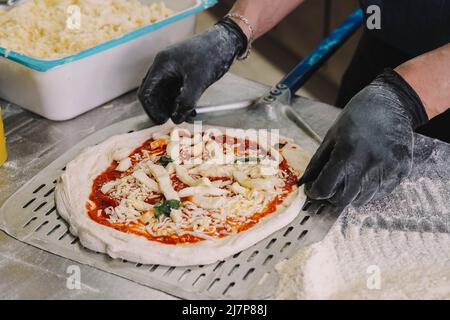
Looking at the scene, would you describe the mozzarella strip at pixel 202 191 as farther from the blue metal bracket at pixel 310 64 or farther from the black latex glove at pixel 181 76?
the blue metal bracket at pixel 310 64

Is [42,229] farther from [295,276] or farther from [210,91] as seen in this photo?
[210,91]

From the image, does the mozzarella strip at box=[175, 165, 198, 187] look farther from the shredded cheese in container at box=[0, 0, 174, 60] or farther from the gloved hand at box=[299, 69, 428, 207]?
the shredded cheese in container at box=[0, 0, 174, 60]

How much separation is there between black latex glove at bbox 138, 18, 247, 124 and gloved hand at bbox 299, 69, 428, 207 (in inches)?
17.4

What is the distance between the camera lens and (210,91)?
6.43 feet

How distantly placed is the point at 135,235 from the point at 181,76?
0.54 m

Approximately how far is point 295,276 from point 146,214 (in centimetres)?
37

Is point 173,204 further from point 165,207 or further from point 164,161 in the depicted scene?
point 164,161

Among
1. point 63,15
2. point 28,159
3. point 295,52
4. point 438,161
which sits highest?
point 63,15

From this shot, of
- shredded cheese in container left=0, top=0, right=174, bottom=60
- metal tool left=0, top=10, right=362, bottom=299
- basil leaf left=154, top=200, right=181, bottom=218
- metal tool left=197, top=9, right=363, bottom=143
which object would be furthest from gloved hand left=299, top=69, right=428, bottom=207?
shredded cheese in container left=0, top=0, right=174, bottom=60

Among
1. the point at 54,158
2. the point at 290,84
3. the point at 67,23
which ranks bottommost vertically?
the point at 54,158

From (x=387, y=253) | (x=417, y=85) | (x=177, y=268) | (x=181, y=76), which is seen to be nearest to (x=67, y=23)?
(x=181, y=76)

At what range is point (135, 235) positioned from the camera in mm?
1321

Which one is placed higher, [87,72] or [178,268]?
[87,72]

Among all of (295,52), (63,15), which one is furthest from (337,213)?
(295,52)
